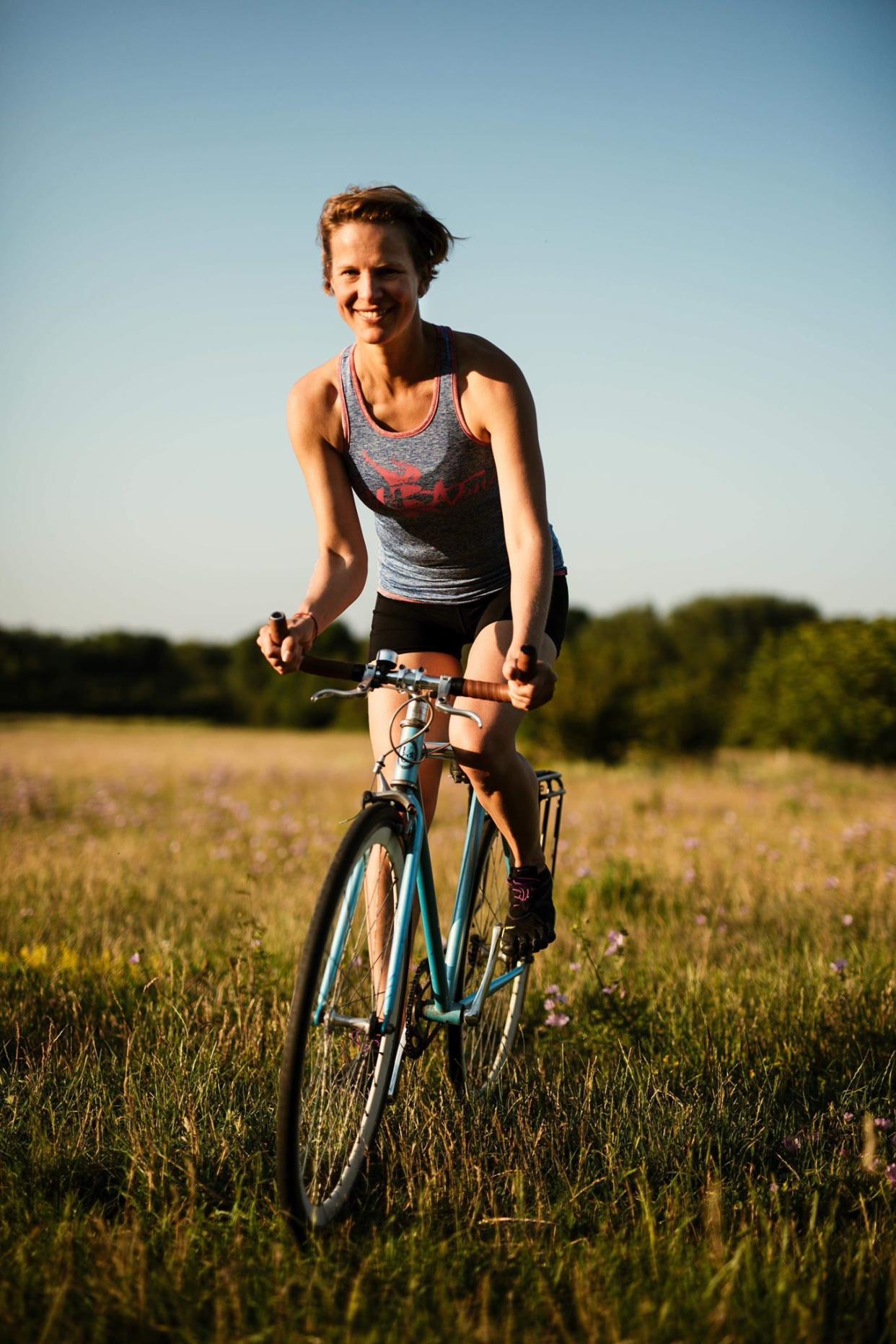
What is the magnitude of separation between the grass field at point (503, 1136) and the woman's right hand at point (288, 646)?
1223mm

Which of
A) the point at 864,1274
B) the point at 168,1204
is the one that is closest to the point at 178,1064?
the point at 168,1204

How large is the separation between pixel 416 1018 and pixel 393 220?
2260 millimetres

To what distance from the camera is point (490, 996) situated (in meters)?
3.61

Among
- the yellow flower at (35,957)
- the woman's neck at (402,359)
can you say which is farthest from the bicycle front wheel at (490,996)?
the yellow flower at (35,957)

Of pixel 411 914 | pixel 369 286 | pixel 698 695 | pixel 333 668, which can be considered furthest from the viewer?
pixel 698 695

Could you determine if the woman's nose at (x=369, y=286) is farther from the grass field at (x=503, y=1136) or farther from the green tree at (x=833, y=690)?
the green tree at (x=833, y=690)

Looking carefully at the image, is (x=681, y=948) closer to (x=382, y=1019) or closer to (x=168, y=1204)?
(x=382, y=1019)

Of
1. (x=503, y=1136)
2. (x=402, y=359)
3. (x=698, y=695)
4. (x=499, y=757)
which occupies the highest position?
(x=402, y=359)

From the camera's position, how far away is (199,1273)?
7.12ft

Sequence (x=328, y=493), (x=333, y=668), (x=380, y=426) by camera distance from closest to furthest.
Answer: (x=333, y=668), (x=380, y=426), (x=328, y=493)

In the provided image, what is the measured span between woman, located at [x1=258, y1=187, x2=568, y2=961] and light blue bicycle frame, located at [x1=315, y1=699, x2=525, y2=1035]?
19 centimetres

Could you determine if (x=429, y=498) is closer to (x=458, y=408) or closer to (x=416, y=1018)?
(x=458, y=408)

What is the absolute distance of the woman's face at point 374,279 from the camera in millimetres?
2941

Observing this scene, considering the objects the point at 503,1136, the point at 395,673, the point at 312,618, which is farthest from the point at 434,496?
the point at 503,1136
